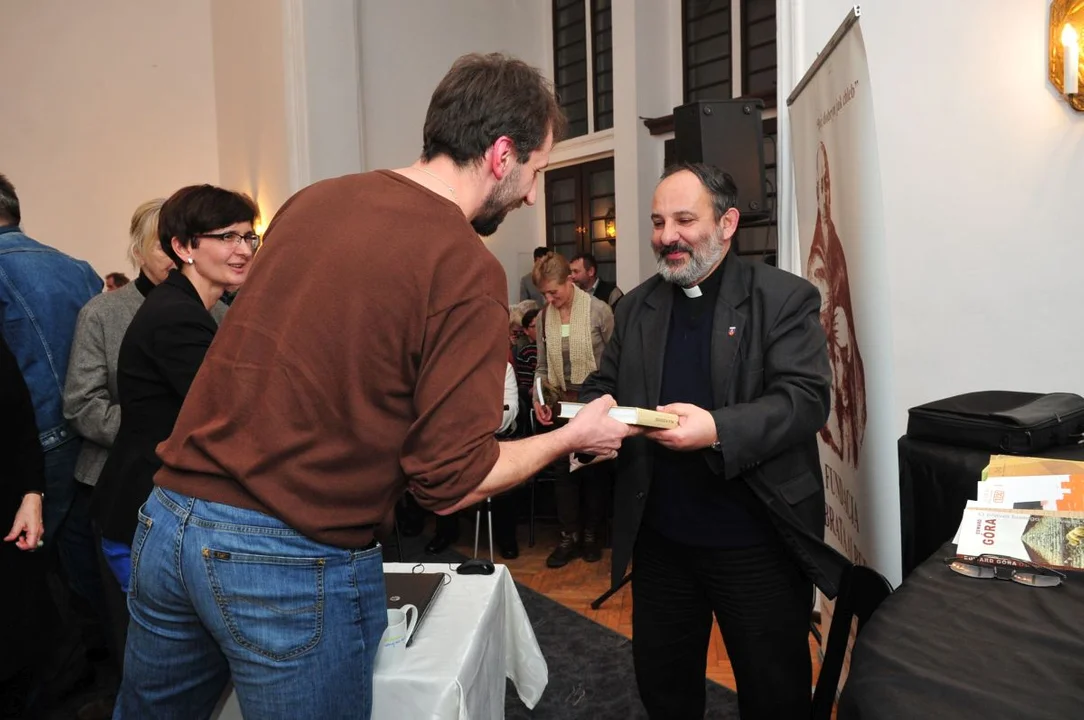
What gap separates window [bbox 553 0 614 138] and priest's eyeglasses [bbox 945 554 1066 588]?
8.58 m

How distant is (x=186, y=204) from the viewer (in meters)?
1.80

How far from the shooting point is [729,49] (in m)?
8.35

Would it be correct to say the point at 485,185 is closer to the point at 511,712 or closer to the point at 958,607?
the point at 958,607

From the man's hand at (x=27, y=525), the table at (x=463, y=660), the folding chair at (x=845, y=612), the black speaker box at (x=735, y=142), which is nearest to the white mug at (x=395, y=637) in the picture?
the table at (x=463, y=660)

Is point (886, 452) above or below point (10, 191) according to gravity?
below

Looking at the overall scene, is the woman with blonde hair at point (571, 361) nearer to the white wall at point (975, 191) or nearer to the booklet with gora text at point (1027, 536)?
the white wall at point (975, 191)

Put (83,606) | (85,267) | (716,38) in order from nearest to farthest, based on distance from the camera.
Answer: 1. (85,267)
2. (83,606)
3. (716,38)

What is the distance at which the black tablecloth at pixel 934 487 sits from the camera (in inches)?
67.2

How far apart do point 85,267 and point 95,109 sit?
283 inches

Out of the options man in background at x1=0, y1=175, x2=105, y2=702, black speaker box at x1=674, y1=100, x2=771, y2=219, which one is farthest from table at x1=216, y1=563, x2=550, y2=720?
black speaker box at x1=674, y1=100, x2=771, y2=219

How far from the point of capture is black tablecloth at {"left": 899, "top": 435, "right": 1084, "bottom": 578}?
1.71 metres

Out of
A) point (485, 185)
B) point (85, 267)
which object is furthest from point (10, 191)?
point (485, 185)

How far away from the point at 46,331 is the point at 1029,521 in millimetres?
2723

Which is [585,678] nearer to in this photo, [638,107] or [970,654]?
[970,654]
